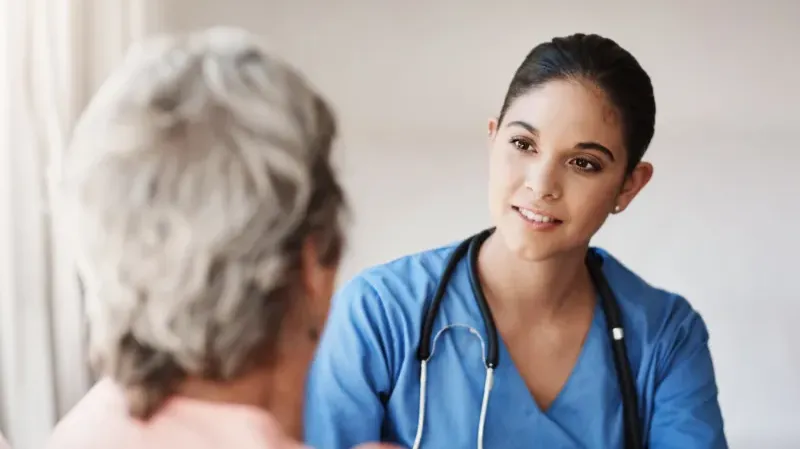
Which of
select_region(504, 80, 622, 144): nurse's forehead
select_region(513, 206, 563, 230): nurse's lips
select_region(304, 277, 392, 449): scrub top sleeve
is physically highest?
select_region(504, 80, 622, 144): nurse's forehead

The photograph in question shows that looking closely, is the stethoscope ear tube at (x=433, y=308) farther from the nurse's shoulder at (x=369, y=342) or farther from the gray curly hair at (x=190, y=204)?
the gray curly hair at (x=190, y=204)

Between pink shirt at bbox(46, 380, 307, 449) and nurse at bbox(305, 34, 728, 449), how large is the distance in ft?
0.37

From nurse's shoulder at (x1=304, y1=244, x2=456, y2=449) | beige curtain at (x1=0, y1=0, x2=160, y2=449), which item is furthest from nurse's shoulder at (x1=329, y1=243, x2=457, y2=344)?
beige curtain at (x1=0, y1=0, x2=160, y2=449)

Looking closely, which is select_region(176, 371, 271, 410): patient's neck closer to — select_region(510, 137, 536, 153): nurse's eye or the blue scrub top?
the blue scrub top

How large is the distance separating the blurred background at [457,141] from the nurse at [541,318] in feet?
0.11

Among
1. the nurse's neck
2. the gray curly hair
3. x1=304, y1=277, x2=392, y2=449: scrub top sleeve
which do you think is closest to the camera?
the gray curly hair

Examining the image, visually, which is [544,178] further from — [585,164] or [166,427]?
[166,427]

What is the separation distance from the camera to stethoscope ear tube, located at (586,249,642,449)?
0.75 metres

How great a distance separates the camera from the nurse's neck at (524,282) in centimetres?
76

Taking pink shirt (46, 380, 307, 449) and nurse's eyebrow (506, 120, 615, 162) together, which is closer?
pink shirt (46, 380, 307, 449)

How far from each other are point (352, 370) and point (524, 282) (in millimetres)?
188

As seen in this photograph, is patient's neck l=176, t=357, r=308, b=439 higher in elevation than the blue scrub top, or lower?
higher

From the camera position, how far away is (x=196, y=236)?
0.51m

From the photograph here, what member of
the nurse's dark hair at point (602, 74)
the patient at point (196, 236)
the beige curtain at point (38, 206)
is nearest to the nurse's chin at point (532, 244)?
the nurse's dark hair at point (602, 74)
